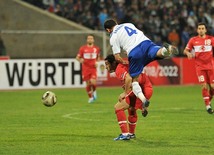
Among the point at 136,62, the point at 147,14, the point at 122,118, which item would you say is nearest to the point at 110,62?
the point at 136,62

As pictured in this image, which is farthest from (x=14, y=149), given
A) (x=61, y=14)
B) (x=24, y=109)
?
(x=61, y=14)

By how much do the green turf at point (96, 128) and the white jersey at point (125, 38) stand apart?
1.80 metres

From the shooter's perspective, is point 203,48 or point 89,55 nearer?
point 203,48

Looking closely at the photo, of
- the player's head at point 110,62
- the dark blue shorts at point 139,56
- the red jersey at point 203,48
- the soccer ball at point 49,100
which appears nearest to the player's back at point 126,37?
the dark blue shorts at point 139,56

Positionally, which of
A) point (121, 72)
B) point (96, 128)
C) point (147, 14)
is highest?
point (147, 14)

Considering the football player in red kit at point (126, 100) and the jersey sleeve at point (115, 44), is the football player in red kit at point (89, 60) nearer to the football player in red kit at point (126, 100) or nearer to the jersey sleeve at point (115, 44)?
the football player in red kit at point (126, 100)

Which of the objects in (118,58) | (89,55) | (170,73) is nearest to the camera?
(118,58)

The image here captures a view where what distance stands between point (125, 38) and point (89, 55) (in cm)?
1184

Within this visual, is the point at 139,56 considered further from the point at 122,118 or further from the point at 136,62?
the point at 122,118

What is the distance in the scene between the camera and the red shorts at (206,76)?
731 inches

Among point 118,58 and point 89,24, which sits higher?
point 89,24

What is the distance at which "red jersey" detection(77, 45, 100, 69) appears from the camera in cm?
2473

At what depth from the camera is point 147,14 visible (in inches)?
1396

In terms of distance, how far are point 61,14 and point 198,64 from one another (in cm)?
1656
